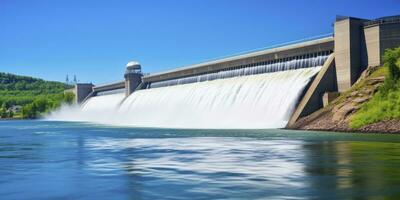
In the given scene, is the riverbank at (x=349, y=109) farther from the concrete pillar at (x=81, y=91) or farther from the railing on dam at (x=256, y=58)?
the concrete pillar at (x=81, y=91)

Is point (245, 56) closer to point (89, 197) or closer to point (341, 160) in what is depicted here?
point (341, 160)

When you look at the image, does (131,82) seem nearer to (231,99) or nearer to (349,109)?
(231,99)

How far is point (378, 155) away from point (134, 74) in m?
96.3

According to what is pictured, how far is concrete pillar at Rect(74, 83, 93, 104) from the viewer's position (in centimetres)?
14988

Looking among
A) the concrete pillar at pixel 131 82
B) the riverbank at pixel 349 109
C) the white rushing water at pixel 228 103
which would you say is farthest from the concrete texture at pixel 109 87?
the riverbank at pixel 349 109

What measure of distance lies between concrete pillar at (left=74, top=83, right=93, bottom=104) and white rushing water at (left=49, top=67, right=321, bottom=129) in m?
51.1

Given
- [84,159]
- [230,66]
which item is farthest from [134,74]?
[84,159]

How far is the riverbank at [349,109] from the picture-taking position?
45.8 meters

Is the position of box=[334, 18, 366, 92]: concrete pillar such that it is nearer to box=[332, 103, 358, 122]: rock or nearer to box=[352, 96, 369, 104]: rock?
box=[352, 96, 369, 104]: rock

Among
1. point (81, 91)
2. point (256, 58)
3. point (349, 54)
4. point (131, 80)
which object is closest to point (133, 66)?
point (131, 80)

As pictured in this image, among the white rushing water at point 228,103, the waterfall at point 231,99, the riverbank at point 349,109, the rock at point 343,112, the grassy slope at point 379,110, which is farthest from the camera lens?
the waterfall at point 231,99

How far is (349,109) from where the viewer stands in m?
47.4

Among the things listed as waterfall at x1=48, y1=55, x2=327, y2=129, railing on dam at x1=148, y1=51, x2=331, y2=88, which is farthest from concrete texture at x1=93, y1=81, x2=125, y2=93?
railing on dam at x1=148, y1=51, x2=331, y2=88

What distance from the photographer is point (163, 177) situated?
18.9 m
